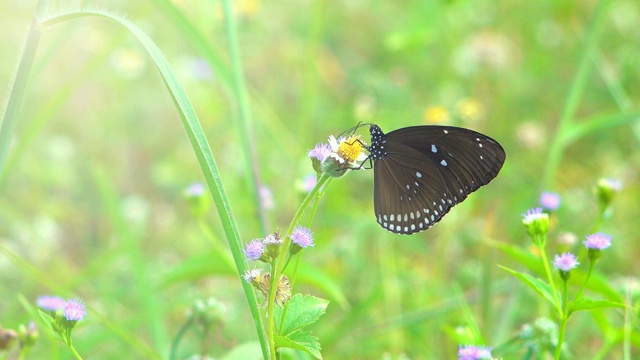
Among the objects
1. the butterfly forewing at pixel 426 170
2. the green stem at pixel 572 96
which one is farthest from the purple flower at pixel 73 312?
the green stem at pixel 572 96

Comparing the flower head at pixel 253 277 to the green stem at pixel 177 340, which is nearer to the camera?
the flower head at pixel 253 277

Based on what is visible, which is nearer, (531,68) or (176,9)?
(176,9)

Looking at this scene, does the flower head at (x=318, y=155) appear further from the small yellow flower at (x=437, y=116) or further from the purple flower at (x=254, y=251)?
the small yellow flower at (x=437, y=116)

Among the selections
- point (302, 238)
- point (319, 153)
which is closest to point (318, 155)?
point (319, 153)

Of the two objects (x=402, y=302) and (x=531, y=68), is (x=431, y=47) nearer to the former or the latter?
(x=531, y=68)

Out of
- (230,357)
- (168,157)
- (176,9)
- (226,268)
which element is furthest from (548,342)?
(168,157)

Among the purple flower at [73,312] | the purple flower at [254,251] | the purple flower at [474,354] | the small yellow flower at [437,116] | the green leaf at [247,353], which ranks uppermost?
the small yellow flower at [437,116]
